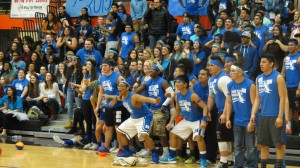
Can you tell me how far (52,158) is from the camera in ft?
42.8

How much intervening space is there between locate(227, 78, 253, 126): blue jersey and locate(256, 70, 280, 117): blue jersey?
1.55 ft

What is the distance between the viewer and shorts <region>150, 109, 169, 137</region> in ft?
42.1

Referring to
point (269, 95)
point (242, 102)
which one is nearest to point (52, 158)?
point (242, 102)

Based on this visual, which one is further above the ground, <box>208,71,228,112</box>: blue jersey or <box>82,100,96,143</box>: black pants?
<box>208,71,228,112</box>: blue jersey

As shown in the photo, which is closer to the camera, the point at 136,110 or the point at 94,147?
the point at 136,110

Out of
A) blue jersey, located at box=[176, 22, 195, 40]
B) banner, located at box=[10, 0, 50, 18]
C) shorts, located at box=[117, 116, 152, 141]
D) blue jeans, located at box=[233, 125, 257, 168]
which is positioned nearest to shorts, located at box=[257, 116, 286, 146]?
blue jeans, located at box=[233, 125, 257, 168]

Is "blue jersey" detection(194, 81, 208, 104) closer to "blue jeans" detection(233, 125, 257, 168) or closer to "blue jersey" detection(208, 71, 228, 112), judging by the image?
"blue jersey" detection(208, 71, 228, 112)

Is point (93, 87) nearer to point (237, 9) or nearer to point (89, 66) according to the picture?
point (89, 66)

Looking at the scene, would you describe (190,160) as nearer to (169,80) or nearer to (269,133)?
(169,80)

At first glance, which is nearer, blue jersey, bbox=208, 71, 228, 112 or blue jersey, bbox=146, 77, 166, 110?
blue jersey, bbox=208, 71, 228, 112

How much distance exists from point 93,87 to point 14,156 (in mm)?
2366

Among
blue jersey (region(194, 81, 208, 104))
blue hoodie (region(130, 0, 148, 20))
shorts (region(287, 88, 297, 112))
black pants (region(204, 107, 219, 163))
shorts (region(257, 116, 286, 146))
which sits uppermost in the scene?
blue hoodie (region(130, 0, 148, 20))

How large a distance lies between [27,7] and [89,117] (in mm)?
9786

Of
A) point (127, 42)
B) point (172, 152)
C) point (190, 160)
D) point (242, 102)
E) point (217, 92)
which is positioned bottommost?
point (190, 160)
